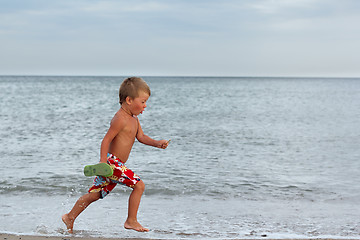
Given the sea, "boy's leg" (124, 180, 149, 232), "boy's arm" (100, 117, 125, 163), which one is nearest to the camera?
"boy's arm" (100, 117, 125, 163)

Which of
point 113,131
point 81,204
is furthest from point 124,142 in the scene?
point 81,204

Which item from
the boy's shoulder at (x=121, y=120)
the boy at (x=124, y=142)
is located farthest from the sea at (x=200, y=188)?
the boy's shoulder at (x=121, y=120)

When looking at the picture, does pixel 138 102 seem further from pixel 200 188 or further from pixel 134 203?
pixel 200 188

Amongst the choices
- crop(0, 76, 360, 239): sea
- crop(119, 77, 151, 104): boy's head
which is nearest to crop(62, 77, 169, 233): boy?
crop(119, 77, 151, 104): boy's head

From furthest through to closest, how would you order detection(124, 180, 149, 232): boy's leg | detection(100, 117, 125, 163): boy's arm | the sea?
the sea → detection(124, 180, 149, 232): boy's leg → detection(100, 117, 125, 163): boy's arm

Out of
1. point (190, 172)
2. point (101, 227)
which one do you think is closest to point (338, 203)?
point (190, 172)

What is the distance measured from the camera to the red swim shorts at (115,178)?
3910 mm

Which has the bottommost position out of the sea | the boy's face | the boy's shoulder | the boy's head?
the sea

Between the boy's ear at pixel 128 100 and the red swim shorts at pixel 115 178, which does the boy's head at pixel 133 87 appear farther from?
the red swim shorts at pixel 115 178

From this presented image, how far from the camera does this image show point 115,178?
12.9ft

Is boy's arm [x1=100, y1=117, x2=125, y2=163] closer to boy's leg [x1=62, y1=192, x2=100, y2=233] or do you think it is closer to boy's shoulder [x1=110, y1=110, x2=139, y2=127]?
boy's shoulder [x1=110, y1=110, x2=139, y2=127]

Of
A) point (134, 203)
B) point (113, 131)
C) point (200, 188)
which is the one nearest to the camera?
point (113, 131)

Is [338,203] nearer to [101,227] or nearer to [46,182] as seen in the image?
[101,227]

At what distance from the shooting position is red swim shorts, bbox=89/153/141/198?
3.91 meters
